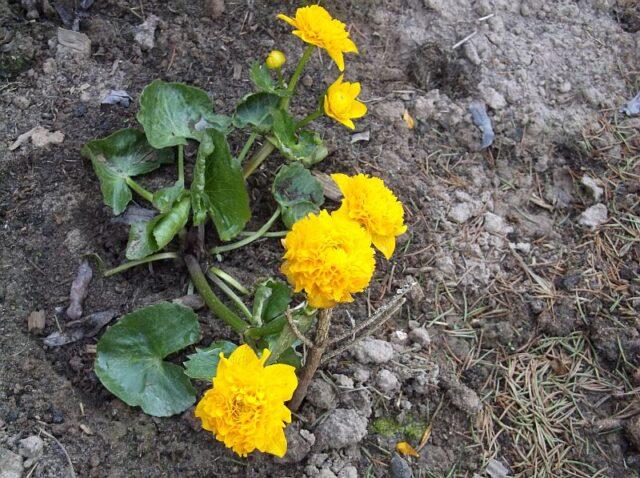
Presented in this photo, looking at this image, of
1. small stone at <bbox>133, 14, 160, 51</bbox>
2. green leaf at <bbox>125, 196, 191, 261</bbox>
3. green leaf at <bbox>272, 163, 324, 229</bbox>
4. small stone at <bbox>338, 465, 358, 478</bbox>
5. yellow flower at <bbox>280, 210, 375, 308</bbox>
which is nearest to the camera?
yellow flower at <bbox>280, 210, 375, 308</bbox>

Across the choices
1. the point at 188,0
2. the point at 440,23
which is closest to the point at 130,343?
the point at 188,0

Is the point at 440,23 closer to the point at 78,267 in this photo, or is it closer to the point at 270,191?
the point at 270,191

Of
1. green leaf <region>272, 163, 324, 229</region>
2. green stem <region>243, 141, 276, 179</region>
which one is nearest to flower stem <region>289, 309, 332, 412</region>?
green leaf <region>272, 163, 324, 229</region>

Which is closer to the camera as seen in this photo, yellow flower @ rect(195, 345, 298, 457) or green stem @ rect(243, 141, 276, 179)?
yellow flower @ rect(195, 345, 298, 457)

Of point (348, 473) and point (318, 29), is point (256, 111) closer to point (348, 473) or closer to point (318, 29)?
point (318, 29)

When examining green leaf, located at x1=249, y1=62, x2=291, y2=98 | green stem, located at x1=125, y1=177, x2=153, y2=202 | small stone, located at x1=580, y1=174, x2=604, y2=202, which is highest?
green leaf, located at x1=249, y1=62, x2=291, y2=98

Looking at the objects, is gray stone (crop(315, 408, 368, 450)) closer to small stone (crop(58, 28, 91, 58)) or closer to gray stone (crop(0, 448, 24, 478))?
gray stone (crop(0, 448, 24, 478))
